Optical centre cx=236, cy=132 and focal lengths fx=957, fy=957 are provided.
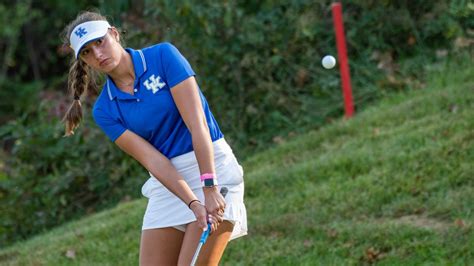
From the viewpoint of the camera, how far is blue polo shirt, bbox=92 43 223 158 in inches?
163

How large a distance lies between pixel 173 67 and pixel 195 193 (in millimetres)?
558

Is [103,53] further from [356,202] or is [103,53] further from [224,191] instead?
[356,202]

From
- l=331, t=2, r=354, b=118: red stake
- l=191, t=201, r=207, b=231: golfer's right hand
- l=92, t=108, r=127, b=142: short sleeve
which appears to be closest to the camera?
l=191, t=201, r=207, b=231: golfer's right hand

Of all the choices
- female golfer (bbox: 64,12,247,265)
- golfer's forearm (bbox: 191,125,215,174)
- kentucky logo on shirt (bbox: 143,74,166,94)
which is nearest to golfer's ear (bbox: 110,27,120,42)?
female golfer (bbox: 64,12,247,265)

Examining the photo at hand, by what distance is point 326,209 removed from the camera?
271 inches

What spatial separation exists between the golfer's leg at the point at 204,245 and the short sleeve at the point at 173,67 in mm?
630

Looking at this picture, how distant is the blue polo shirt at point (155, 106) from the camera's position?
4145 mm

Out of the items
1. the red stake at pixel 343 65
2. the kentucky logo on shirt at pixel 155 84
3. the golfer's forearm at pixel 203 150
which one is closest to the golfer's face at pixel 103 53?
the kentucky logo on shirt at pixel 155 84

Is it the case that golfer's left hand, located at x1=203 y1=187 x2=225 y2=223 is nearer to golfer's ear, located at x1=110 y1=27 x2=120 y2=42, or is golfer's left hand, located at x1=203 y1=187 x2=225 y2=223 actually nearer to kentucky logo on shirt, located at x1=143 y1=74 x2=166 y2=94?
kentucky logo on shirt, located at x1=143 y1=74 x2=166 y2=94

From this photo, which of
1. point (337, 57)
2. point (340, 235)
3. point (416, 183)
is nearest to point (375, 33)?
point (337, 57)

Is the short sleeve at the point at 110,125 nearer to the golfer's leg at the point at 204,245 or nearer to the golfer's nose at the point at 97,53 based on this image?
the golfer's nose at the point at 97,53

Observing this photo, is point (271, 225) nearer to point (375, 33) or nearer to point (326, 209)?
point (326, 209)

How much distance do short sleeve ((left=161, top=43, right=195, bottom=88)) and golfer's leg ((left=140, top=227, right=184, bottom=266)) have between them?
0.66m

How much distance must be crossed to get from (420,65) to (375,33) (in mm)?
671
